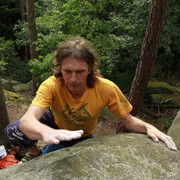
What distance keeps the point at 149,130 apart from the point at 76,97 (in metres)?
1.00

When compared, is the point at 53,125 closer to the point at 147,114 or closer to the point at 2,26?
the point at 147,114

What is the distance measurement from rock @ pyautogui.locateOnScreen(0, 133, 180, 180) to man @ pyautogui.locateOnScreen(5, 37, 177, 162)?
Answer: 34 cm

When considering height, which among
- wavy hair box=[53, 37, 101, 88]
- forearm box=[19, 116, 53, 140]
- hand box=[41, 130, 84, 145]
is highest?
wavy hair box=[53, 37, 101, 88]

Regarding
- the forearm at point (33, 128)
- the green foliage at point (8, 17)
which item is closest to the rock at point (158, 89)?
the forearm at point (33, 128)

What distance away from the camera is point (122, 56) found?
970 cm

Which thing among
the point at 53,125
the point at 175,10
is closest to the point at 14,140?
the point at 53,125

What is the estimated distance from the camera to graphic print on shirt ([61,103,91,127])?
2.20 meters

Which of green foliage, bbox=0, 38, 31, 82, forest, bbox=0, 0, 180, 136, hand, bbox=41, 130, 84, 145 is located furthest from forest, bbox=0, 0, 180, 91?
green foliage, bbox=0, 38, 31, 82

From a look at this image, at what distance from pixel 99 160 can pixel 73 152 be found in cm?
27

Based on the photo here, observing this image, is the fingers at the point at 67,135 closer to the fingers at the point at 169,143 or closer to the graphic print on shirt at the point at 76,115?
the graphic print on shirt at the point at 76,115

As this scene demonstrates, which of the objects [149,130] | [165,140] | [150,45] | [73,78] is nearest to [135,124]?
[149,130]

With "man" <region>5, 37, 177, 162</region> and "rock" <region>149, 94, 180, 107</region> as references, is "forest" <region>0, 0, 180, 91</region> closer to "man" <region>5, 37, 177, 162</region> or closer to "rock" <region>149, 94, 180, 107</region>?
"rock" <region>149, 94, 180, 107</region>

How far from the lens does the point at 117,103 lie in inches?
87.8

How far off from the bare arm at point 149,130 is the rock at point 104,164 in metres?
0.18
